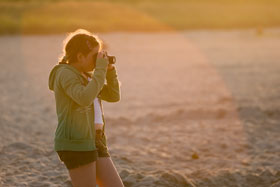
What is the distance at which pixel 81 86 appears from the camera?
2.55m

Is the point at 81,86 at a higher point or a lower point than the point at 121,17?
lower

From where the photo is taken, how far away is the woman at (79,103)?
255 cm

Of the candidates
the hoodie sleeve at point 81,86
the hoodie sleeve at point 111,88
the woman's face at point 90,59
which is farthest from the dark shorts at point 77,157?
the woman's face at point 90,59

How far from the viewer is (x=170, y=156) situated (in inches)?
199

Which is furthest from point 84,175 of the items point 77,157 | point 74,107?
point 74,107

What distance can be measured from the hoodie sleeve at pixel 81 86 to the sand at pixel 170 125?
5.38ft

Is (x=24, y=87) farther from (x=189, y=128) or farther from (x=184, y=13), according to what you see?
(x=184, y=13)

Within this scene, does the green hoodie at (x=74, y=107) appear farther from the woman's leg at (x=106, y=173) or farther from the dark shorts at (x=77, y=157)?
the woman's leg at (x=106, y=173)

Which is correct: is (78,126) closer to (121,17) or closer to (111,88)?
(111,88)

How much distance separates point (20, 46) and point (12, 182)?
14.9 meters

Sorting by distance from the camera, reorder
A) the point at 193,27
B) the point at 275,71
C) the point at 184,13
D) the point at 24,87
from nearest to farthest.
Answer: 1. the point at 24,87
2. the point at 275,71
3. the point at 193,27
4. the point at 184,13

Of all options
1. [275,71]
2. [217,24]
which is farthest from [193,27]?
[275,71]

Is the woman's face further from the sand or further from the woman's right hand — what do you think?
the sand

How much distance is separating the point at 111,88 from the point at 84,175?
0.63 m
